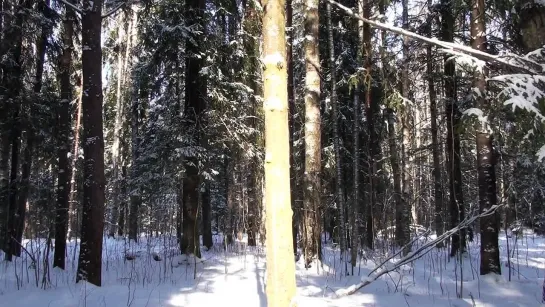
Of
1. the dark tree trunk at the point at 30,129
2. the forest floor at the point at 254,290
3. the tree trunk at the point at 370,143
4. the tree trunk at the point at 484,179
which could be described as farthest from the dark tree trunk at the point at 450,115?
the dark tree trunk at the point at 30,129

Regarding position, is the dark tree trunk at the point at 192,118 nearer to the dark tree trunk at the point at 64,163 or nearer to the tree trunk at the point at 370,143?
the dark tree trunk at the point at 64,163

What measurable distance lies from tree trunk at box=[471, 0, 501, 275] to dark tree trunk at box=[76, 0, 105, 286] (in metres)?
6.08

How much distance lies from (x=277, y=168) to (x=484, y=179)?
535 centimetres

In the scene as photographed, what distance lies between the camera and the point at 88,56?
6.84m

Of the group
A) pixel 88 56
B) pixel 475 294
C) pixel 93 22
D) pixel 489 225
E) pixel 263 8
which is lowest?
pixel 475 294

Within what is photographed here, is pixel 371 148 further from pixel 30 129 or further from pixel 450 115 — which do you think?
pixel 30 129

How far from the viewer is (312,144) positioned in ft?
28.4

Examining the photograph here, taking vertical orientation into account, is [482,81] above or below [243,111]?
below

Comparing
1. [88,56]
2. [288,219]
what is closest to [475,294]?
[288,219]

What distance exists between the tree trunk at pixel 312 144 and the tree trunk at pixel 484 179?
2.89 m

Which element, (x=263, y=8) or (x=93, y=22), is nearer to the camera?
(x=263, y=8)

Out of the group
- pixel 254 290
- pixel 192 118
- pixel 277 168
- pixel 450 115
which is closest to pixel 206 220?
pixel 192 118

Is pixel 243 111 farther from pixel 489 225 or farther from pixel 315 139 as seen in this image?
pixel 489 225

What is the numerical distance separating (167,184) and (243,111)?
3794 millimetres
